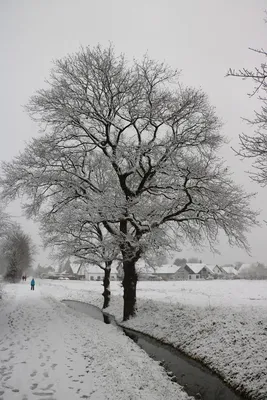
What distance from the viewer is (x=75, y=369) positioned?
313 inches

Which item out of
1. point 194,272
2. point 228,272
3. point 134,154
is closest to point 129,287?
point 134,154

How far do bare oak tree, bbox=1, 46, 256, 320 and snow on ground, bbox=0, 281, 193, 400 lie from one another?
564 centimetres

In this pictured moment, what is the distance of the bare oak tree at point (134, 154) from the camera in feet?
48.1

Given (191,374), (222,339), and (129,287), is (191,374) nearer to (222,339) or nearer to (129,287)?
(222,339)

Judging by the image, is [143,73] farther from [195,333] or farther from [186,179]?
[195,333]

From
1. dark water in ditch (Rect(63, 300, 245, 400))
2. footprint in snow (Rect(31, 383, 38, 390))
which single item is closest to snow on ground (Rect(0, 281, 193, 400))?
footprint in snow (Rect(31, 383, 38, 390))

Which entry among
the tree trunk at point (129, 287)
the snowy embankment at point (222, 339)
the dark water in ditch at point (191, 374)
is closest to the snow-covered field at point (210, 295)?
the tree trunk at point (129, 287)

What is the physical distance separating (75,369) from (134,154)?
9631mm

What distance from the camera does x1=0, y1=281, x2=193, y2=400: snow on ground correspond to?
6500mm

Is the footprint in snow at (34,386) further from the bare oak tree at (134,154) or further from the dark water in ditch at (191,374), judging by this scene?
the bare oak tree at (134,154)

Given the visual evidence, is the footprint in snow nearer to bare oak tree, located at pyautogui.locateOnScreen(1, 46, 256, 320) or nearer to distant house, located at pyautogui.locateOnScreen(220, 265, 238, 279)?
bare oak tree, located at pyautogui.locateOnScreen(1, 46, 256, 320)

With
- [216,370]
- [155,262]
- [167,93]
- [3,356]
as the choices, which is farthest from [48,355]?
[155,262]

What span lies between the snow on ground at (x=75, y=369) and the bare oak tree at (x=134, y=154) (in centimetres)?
564

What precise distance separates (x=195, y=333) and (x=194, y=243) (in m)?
6.21
